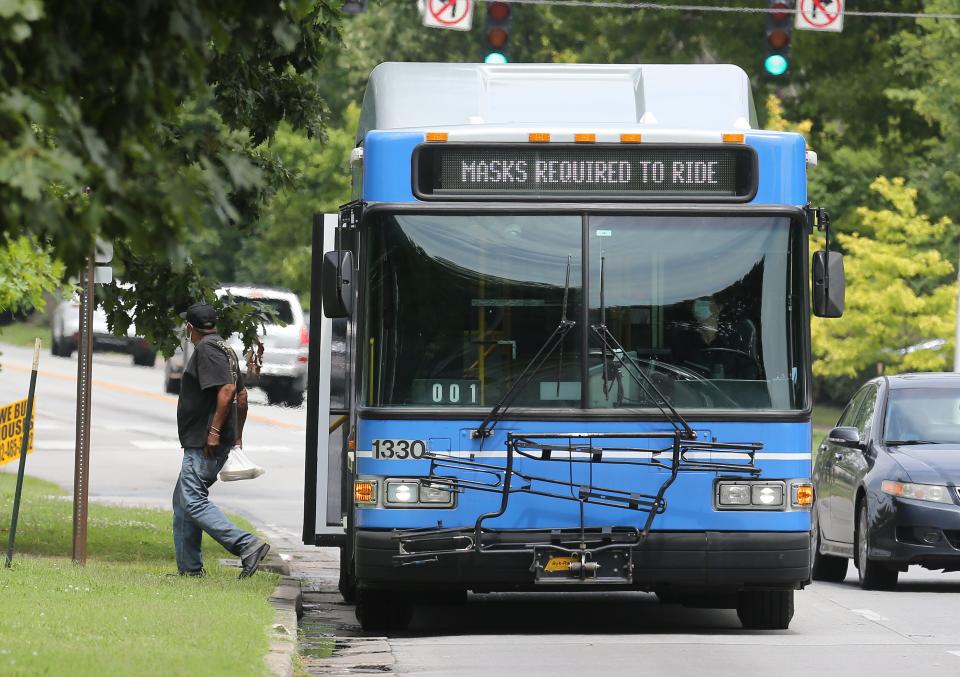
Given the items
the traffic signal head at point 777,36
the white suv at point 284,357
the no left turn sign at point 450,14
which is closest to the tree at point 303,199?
the white suv at point 284,357

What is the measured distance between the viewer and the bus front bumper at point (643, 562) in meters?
10.9

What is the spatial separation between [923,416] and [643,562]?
507 cm

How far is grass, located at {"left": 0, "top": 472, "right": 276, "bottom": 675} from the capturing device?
880cm

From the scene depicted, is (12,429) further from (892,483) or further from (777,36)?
(777,36)

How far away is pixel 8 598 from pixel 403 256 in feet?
9.54

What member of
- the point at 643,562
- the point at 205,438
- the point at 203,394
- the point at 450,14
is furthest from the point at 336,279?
the point at 450,14

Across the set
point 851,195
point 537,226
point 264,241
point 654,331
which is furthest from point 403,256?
point 264,241

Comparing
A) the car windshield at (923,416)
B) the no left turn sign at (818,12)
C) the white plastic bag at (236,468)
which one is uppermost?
the no left turn sign at (818,12)

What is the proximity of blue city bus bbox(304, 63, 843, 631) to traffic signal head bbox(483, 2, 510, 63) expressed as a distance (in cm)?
911

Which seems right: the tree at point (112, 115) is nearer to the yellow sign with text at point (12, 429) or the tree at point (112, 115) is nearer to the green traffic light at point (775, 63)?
the yellow sign with text at point (12, 429)

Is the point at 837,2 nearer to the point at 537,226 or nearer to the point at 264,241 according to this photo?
the point at 537,226

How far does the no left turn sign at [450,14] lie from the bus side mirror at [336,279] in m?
10.6

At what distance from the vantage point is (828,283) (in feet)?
36.6

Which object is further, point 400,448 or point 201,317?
point 201,317
